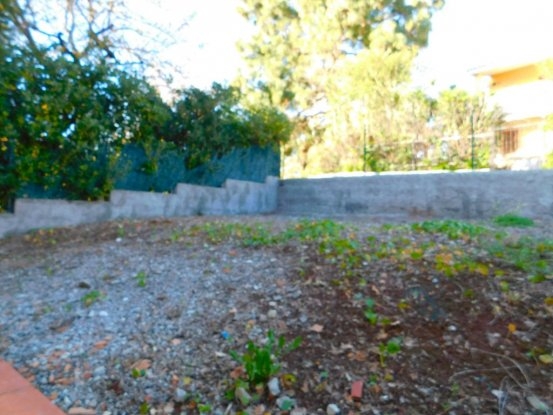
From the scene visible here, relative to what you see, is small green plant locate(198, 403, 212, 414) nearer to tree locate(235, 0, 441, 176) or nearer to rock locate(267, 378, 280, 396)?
rock locate(267, 378, 280, 396)

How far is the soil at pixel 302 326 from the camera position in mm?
1828

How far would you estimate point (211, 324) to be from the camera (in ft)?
7.96

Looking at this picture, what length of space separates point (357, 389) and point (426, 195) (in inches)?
243

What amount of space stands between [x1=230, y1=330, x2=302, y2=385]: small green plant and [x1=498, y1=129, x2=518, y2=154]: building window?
779 cm

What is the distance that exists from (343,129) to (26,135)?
25.1 ft

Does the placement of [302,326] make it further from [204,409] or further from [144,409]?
[144,409]

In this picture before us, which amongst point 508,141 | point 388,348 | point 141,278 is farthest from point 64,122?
point 508,141

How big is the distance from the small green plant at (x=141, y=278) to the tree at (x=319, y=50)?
9221 mm

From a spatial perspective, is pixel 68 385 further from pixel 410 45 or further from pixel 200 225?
pixel 410 45

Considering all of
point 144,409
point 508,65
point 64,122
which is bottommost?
point 144,409

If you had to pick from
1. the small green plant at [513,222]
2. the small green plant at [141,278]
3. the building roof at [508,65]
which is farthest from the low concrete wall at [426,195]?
the building roof at [508,65]

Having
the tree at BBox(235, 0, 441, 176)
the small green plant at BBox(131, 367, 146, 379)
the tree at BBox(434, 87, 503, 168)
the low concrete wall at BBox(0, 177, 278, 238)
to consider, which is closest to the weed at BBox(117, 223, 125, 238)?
the low concrete wall at BBox(0, 177, 278, 238)

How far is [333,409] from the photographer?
175 cm

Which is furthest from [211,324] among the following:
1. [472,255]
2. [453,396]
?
[472,255]
